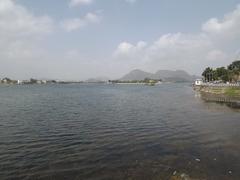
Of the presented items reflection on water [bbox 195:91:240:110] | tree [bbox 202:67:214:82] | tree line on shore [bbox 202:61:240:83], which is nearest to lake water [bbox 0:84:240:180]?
reflection on water [bbox 195:91:240:110]

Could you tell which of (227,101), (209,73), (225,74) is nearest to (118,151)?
(227,101)

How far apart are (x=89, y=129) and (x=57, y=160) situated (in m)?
11.8

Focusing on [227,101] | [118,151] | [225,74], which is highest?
[225,74]

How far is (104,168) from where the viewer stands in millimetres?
17016

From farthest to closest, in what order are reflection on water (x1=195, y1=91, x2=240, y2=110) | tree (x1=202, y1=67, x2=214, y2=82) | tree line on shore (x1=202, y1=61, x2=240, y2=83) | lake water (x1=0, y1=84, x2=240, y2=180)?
tree (x1=202, y1=67, x2=214, y2=82) < tree line on shore (x1=202, y1=61, x2=240, y2=83) < reflection on water (x1=195, y1=91, x2=240, y2=110) < lake water (x1=0, y1=84, x2=240, y2=180)

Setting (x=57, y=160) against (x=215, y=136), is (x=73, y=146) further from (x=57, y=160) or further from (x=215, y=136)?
(x=215, y=136)

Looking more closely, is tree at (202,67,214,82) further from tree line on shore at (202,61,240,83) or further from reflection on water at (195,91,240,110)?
reflection on water at (195,91,240,110)

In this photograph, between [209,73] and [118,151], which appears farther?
[209,73]

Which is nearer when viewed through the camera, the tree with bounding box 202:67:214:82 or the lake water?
the lake water

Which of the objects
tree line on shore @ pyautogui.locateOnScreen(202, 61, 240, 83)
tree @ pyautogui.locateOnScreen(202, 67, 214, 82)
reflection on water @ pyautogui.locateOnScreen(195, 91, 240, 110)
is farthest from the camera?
tree @ pyautogui.locateOnScreen(202, 67, 214, 82)

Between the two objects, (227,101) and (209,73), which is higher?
(209,73)

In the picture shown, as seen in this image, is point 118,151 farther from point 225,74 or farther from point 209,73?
point 209,73

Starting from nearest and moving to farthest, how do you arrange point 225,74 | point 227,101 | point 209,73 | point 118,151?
point 118,151
point 227,101
point 225,74
point 209,73

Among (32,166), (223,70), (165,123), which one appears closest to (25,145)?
(32,166)
